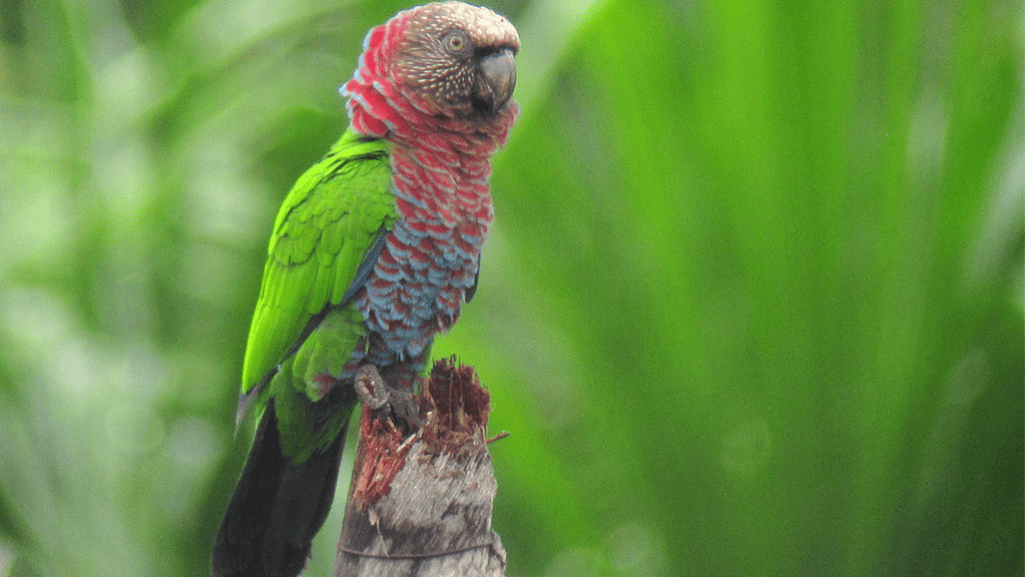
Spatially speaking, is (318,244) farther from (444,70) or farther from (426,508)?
(426,508)

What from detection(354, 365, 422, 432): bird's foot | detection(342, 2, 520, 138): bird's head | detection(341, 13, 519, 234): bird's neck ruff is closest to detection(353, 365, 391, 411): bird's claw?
detection(354, 365, 422, 432): bird's foot

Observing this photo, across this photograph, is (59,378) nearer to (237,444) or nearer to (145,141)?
(237,444)

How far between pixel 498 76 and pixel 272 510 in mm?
832

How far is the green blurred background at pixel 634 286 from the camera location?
5.50 feet

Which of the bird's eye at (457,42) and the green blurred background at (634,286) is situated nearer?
the bird's eye at (457,42)

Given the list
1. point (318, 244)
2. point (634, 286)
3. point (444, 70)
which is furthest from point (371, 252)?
point (634, 286)

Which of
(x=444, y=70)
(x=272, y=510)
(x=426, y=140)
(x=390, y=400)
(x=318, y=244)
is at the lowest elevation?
(x=272, y=510)

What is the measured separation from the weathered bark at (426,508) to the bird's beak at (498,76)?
562 millimetres

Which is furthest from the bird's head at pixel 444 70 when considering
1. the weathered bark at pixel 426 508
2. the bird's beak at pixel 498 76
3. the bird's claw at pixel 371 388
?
the weathered bark at pixel 426 508

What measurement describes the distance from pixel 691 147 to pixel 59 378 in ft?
5.19

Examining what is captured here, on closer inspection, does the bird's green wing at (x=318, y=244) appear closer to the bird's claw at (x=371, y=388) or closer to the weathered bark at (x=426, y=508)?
the bird's claw at (x=371, y=388)

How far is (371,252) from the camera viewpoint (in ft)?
4.34

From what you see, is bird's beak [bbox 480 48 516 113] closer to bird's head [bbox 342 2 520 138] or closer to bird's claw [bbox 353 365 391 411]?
bird's head [bbox 342 2 520 138]

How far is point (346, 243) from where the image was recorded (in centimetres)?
132
